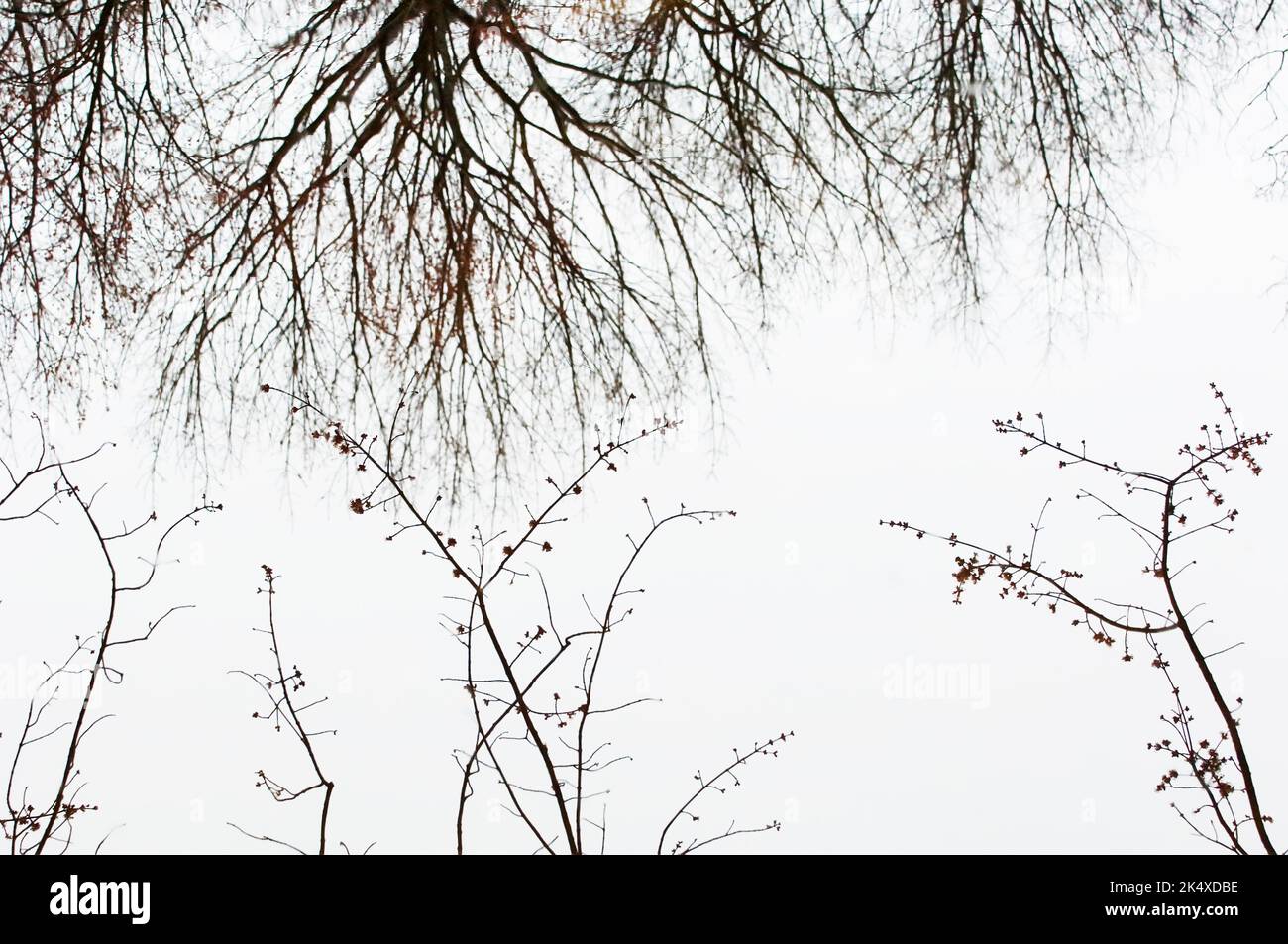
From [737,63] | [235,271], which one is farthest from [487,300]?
[737,63]

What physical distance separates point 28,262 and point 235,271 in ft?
1.94

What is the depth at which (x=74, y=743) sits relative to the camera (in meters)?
1.24

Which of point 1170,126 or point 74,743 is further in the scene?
point 1170,126
